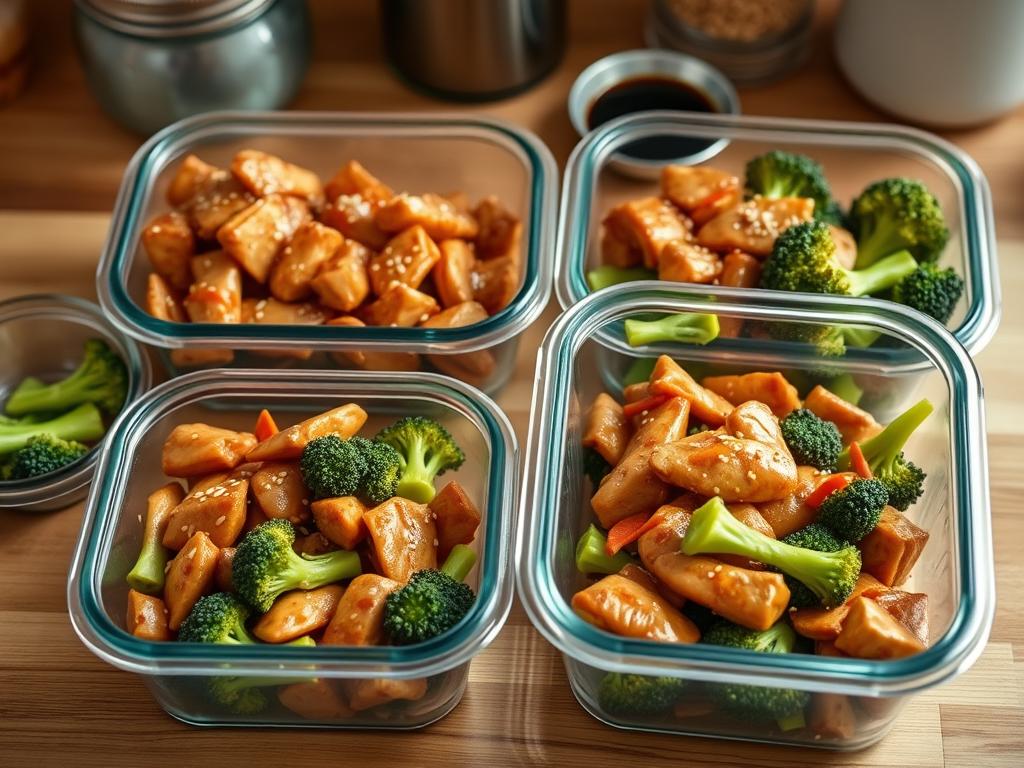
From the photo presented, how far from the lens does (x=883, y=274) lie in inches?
78.4

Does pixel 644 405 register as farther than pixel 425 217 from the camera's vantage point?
No

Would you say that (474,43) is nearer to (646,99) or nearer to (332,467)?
(646,99)

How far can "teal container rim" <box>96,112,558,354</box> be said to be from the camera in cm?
190

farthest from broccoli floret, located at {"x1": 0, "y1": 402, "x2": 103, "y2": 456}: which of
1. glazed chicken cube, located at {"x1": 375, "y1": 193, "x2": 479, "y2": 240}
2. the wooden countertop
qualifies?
glazed chicken cube, located at {"x1": 375, "y1": 193, "x2": 479, "y2": 240}

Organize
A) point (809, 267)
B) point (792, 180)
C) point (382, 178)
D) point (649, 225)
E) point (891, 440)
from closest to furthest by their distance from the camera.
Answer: point (891, 440) → point (809, 267) → point (649, 225) → point (792, 180) → point (382, 178)

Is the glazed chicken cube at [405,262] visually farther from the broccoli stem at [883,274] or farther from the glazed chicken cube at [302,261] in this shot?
the broccoli stem at [883,274]

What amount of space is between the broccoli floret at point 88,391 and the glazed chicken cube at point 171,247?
0.62ft

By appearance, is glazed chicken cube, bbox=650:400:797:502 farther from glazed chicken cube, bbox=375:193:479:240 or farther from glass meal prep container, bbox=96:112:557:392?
glazed chicken cube, bbox=375:193:479:240

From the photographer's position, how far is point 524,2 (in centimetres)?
235

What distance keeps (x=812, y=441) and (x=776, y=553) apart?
25cm

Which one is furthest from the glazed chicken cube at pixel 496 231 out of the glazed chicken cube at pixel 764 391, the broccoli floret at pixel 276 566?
the broccoli floret at pixel 276 566

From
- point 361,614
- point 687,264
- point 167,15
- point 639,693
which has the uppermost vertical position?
point 167,15

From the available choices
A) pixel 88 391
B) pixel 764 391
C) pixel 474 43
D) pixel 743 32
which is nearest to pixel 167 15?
pixel 474 43

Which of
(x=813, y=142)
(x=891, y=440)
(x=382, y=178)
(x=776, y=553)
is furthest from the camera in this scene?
(x=382, y=178)
